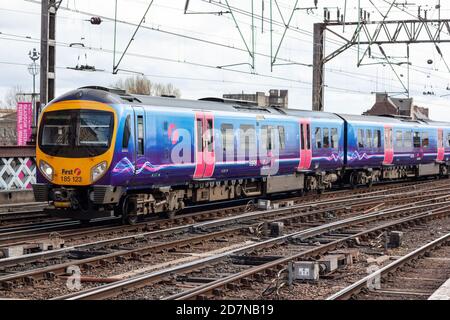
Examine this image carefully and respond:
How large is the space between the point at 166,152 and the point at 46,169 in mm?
2791

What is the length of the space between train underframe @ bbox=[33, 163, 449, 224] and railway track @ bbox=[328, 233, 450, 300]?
264 inches

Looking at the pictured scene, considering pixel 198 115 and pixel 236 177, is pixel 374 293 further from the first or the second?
pixel 236 177

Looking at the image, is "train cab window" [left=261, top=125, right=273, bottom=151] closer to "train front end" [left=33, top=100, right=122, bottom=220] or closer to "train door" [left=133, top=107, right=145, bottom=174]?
"train door" [left=133, top=107, right=145, bottom=174]

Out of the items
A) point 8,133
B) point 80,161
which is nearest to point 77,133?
point 80,161

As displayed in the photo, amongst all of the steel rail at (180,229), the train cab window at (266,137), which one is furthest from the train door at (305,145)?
the train cab window at (266,137)

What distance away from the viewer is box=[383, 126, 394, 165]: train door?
33.0 metres

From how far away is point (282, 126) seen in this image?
2427 centimetres

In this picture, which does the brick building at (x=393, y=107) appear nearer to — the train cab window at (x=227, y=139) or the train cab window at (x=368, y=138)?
the train cab window at (x=368, y=138)

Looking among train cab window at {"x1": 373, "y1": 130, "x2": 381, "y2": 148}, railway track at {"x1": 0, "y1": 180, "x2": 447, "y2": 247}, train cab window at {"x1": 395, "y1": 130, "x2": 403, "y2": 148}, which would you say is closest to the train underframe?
railway track at {"x1": 0, "y1": 180, "x2": 447, "y2": 247}

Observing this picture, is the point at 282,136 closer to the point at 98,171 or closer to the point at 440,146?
the point at 98,171

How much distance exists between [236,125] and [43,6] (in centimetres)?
653

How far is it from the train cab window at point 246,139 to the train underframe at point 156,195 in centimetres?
85

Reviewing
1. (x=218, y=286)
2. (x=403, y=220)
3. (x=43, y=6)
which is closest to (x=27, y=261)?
(x=218, y=286)

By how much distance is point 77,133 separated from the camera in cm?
1680
